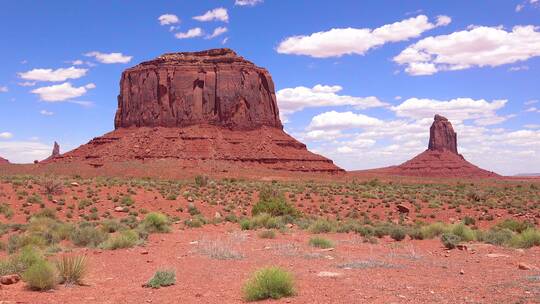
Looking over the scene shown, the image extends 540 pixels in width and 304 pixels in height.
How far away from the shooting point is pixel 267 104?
92.4m

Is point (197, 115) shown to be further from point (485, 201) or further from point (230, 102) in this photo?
point (485, 201)

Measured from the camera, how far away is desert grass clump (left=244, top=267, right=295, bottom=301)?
26.4ft

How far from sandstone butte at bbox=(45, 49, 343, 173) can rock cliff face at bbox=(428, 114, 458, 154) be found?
62640 millimetres

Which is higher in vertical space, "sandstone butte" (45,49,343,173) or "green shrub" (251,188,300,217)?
"sandstone butte" (45,49,343,173)

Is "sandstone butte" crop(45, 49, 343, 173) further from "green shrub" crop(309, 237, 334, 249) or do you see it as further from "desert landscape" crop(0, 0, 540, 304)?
"green shrub" crop(309, 237, 334, 249)

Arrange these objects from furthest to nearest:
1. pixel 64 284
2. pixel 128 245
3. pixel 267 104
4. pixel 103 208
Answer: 1. pixel 267 104
2. pixel 103 208
3. pixel 128 245
4. pixel 64 284

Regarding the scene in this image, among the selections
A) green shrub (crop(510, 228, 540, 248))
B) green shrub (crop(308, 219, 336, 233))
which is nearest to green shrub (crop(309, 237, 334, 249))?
green shrub (crop(308, 219, 336, 233))

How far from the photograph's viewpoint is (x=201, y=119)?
85812 millimetres

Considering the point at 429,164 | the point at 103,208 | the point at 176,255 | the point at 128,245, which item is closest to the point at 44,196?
the point at 103,208

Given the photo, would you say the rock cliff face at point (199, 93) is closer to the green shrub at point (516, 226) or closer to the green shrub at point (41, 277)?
the green shrub at point (516, 226)

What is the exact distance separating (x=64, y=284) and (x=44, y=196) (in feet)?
70.8

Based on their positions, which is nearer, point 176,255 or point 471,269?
point 471,269

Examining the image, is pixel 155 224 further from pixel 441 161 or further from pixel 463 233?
pixel 441 161

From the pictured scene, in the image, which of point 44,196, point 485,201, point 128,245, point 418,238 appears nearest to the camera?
point 128,245
